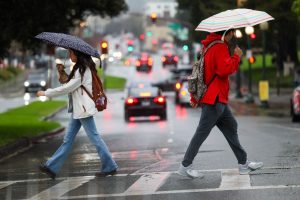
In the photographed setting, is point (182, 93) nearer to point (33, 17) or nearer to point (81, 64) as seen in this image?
point (33, 17)

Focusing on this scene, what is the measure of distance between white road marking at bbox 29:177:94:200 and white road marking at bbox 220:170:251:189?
6.30 ft

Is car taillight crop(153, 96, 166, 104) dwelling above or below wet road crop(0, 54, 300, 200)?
below

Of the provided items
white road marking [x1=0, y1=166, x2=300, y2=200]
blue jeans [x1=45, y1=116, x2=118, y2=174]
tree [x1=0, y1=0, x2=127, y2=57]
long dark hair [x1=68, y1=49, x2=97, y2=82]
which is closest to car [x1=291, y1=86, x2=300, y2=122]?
tree [x1=0, y1=0, x2=127, y2=57]

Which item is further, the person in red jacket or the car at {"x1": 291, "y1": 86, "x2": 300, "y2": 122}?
the car at {"x1": 291, "y1": 86, "x2": 300, "y2": 122}

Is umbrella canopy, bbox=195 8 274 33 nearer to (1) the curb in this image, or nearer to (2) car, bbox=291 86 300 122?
(1) the curb

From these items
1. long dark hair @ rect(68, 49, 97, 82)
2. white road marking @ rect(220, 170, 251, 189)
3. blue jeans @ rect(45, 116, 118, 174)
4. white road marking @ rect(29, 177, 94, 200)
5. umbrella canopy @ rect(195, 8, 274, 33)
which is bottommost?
white road marking @ rect(29, 177, 94, 200)

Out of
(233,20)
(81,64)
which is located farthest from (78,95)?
(233,20)

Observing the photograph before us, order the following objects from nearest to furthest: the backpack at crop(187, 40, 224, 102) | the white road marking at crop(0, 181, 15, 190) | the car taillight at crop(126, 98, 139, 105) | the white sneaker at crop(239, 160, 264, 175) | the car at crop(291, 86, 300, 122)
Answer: the backpack at crop(187, 40, 224, 102) < the white sneaker at crop(239, 160, 264, 175) < the white road marking at crop(0, 181, 15, 190) < the car at crop(291, 86, 300, 122) < the car taillight at crop(126, 98, 139, 105)

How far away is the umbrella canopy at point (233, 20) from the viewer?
10.3 meters

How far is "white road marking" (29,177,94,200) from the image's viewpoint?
31.7ft

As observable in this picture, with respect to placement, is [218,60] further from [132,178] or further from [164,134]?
[164,134]

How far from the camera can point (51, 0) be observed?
21.5m

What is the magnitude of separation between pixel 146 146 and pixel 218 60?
7.64 meters

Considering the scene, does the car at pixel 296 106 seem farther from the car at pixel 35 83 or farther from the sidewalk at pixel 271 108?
the car at pixel 35 83
